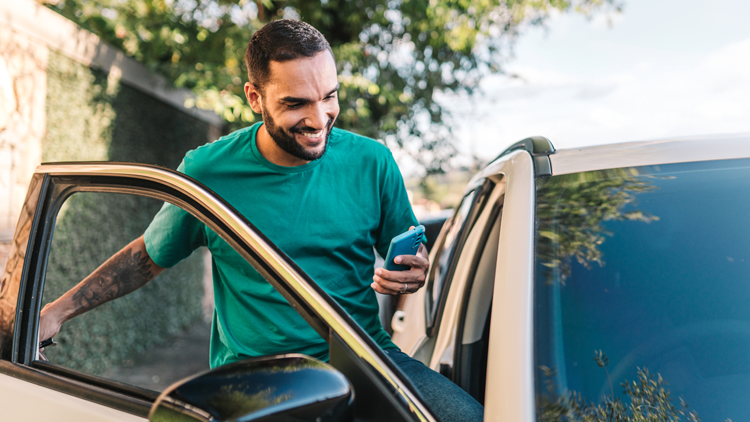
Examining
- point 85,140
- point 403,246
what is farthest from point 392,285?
point 85,140

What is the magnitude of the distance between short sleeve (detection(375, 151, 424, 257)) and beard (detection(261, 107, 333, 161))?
0.83ft

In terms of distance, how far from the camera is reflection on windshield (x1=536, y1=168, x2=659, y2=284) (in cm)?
114

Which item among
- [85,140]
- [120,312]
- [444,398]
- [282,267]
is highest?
[85,140]

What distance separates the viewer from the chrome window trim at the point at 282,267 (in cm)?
88

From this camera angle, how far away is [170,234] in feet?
5.08

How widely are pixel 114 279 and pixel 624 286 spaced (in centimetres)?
138

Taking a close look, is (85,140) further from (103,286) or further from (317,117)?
(317,117)

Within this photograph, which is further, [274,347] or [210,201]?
[274,347]

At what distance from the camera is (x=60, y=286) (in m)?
3.84

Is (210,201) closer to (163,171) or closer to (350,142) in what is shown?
(163,171)

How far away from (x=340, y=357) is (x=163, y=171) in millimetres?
558

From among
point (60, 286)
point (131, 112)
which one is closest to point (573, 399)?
point (60, 286)

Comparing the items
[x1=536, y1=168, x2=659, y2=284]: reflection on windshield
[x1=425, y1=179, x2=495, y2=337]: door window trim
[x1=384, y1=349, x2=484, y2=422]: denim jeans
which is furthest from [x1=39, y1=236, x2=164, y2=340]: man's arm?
[x1=536, y1=168, x2=659, y2=284]: reflection on windshield

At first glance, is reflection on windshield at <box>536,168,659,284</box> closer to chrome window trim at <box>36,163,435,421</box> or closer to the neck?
chrome window trim at <box>36,163,435,421</box>
